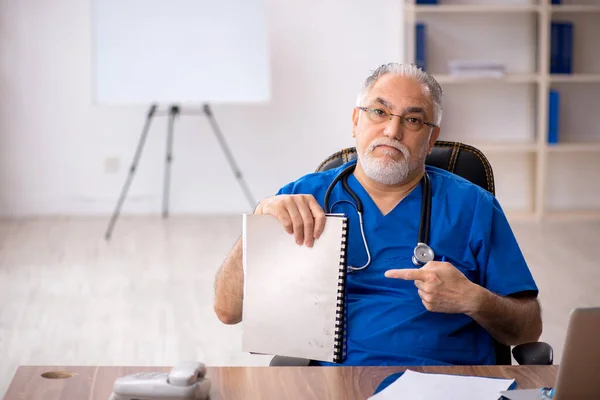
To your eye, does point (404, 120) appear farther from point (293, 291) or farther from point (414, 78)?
point (293, 291)

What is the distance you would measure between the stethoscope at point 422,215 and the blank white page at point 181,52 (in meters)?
3.68

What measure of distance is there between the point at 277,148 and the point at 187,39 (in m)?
0.98

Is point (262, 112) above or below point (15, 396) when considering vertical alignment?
above

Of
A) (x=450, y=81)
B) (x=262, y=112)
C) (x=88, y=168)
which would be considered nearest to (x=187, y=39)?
(x=262, y=112)

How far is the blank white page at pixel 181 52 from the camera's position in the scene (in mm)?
5531

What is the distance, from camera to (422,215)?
189 centimetres

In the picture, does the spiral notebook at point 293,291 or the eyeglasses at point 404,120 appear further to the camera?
the eyeglasses at point 404,120

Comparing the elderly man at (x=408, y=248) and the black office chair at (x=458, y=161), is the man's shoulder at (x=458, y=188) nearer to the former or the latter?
the elderly man at (x=408, y=248)

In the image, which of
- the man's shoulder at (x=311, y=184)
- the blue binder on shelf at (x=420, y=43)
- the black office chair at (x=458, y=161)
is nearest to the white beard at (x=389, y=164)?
the man's shoulder at (x=311, y=184)

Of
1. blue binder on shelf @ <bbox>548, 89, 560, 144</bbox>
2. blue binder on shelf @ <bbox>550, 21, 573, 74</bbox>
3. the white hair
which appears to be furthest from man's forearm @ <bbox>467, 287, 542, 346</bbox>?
blue binder on shelf @ <bbox>550, 21, 573, 74</bbox>

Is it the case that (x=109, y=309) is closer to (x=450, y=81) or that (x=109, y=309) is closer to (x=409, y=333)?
(x=409, y=333)

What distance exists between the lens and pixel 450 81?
5711mm

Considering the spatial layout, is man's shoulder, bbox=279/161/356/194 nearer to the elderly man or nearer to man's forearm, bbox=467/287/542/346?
the elderly man

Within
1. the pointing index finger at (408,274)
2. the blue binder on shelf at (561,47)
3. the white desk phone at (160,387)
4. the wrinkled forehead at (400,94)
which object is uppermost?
the blue binder on shelf at (561,47)
